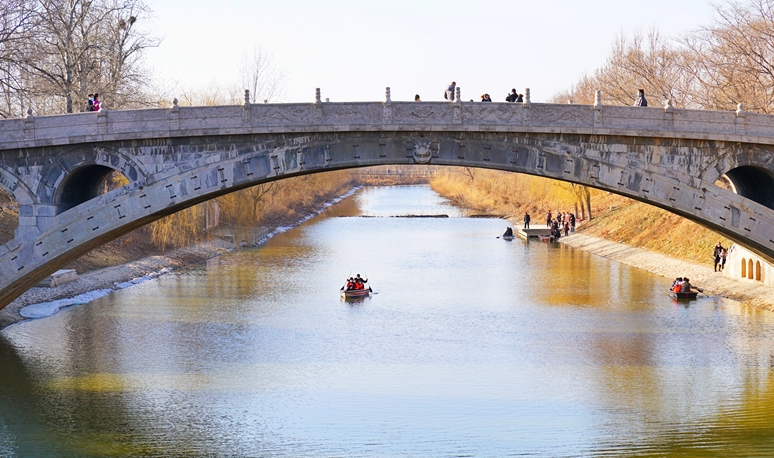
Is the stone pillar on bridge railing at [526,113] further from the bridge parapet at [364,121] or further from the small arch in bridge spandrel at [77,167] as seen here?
the small arch in bridge spandrel at [77,167]

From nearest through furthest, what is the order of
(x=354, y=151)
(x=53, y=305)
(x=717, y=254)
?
(x=354, y=151)
(x=53, y=305)
(x=717, y=254)

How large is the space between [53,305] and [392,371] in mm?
15675

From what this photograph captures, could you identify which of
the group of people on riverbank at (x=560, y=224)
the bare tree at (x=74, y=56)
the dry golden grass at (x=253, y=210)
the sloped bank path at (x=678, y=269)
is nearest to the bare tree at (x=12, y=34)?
the bare tree at (x=74, y=56)

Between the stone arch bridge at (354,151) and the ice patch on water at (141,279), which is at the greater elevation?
the stone arch bridge at (354,151)

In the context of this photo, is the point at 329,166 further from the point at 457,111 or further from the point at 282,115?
the point at 457,111

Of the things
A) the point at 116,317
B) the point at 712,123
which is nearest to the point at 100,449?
the point at 116,317

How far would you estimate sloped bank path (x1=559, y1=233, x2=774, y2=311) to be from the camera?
3891cm

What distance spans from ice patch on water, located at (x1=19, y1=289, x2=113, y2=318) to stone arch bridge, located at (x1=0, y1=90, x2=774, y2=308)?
22.5 ft

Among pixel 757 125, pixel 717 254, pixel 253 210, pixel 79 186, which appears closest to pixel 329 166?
pixel 79 186

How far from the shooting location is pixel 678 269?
4747 cm

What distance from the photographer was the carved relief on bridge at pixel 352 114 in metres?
28.5

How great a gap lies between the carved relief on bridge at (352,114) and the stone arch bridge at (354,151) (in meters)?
0.03

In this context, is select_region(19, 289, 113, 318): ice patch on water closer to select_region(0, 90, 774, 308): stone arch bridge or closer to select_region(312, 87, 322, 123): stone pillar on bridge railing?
select_region(0, 90, 774, 308): stone arch bridge

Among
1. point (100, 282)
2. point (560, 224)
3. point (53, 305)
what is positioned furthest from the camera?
point (560, 224)
